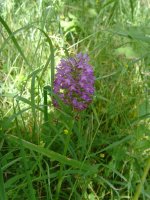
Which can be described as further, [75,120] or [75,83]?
[75,120]

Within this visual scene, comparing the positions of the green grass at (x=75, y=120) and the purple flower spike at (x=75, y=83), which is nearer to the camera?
the purple flower spike at (x=75, y=83)

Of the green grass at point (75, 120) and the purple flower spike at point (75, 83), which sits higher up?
the purple flower spike at point (75, 83)

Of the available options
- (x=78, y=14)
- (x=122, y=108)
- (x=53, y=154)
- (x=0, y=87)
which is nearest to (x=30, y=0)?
(x=78, y=14)

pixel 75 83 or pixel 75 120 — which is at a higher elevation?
pixel 75 83

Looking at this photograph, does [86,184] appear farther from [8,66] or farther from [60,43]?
[60,43]
